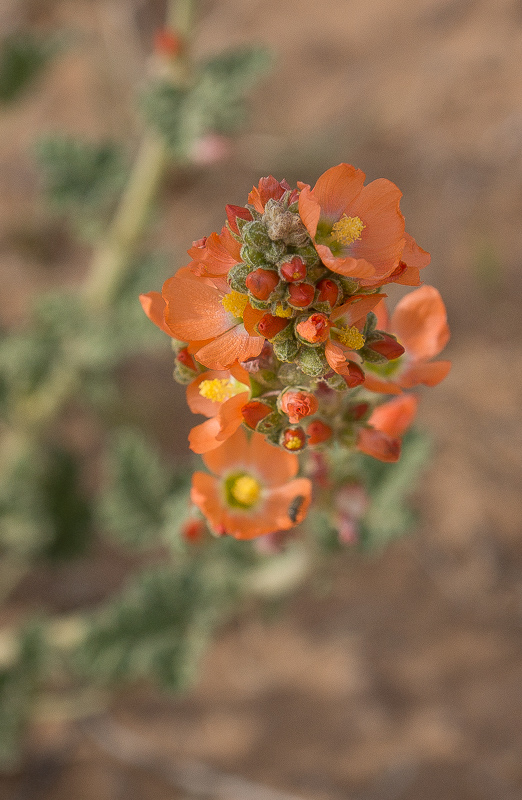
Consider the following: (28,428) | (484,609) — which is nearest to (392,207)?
(28,428)

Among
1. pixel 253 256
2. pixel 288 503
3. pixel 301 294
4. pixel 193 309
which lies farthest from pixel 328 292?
pixel 288 503

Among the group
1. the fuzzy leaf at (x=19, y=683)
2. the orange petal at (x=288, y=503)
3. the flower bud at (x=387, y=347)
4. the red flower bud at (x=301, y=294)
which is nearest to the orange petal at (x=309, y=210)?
the red flower bud at (x=301, y=294)

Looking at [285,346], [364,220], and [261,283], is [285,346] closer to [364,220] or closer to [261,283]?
[261,283]

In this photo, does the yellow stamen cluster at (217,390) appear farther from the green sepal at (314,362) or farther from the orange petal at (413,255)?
the orange petal at (413,255)

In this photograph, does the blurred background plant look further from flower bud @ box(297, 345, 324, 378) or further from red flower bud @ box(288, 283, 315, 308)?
red flower bud @ box(288, 283, 315, 308)

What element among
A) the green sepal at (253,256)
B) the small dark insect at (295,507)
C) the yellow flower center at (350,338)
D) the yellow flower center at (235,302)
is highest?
the green sepal at (253,256)
